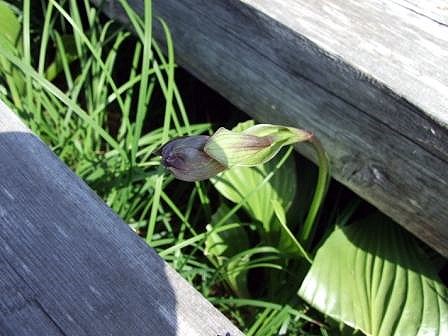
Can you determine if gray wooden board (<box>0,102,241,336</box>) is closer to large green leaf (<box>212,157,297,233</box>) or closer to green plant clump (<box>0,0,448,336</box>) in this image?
green plant clump (<box>0,0,448,336</box>)

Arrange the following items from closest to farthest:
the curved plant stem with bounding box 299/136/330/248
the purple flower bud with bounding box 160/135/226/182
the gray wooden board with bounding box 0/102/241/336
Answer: the gray wooden board with bounding box 0/102/241/336 → the purple flower bud with bounding box 160/135/226/182 → the curved plant stem with bounding box 299/136/330/248

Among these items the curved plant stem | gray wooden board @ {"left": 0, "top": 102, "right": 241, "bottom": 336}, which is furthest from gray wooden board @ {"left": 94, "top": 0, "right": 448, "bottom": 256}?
gray wooden board @ {"left": 0, "top": 102, "right": 241, "bottom": 336}

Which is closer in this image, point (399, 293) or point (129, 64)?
point (399, 293)

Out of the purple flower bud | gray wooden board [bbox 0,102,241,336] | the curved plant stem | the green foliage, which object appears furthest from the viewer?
the green foliage

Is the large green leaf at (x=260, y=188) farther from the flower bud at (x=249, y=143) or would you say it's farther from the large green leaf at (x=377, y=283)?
the flower bud at (x=249, y=143)

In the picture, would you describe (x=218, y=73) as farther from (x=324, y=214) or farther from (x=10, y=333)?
(x=10, y=333)

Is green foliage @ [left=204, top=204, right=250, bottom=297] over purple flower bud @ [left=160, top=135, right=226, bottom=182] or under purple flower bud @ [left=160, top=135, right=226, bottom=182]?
under

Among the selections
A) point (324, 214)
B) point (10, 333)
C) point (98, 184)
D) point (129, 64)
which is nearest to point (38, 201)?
point (10, 333)
